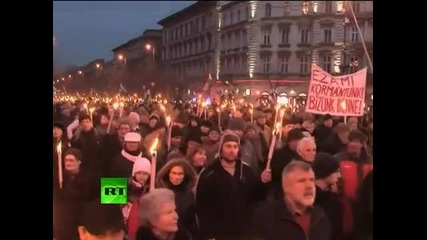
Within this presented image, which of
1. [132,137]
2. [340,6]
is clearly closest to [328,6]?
[340,6]

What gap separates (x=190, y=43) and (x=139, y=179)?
1.05 meters

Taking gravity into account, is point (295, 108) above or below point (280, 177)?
above

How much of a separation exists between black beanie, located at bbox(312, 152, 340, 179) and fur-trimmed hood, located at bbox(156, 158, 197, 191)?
0.84 metres

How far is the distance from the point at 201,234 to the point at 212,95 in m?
0.97

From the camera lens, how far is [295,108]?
5.22 meters

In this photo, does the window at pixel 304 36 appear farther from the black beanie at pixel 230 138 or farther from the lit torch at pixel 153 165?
the lit torch at pixel 153 165

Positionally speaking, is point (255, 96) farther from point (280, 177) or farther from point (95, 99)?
point (95, 99)

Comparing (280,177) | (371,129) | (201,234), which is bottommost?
(201,234)

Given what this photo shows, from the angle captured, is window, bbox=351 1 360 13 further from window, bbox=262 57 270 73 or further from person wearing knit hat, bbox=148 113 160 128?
person wearing knit hat, bbox=148 113 160 128

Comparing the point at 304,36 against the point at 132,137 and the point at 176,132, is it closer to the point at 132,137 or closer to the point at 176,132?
the point at 176,132

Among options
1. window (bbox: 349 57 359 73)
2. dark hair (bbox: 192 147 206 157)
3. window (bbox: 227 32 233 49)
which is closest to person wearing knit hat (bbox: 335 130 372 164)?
window (bbox: 349 57 359 73)

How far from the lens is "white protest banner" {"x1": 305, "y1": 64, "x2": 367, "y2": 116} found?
17.1ft

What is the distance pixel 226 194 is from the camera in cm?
520
